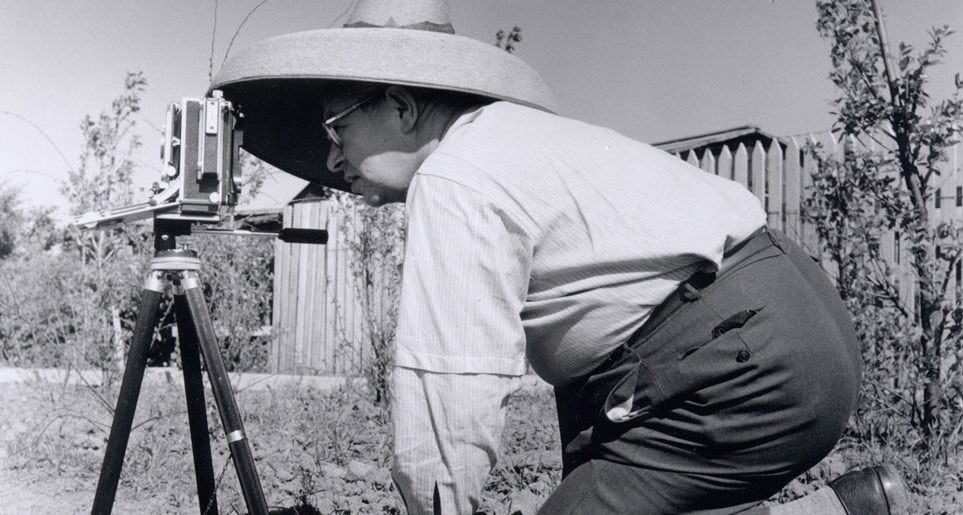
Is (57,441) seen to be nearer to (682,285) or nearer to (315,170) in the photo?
(315,170)

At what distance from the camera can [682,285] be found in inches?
56.5

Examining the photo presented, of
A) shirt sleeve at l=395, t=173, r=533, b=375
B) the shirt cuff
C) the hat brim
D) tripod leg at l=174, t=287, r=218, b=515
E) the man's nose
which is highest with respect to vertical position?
the hat brim

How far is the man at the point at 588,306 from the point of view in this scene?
1251mm

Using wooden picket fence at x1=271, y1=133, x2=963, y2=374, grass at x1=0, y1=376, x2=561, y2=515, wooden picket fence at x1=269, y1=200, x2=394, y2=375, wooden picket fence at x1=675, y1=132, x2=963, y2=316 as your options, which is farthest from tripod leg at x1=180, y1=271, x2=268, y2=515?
wooden picket fence at x1=269, y1=200, x2=394, y2=375

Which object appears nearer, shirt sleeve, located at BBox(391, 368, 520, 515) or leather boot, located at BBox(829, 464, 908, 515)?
shirt sleeve, located at BBox(391, 368, 520, 515)

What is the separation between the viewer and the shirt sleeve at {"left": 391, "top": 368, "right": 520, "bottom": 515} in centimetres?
123

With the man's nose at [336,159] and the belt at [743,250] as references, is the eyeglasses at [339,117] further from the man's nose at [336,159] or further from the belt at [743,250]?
the belt at [743,250]

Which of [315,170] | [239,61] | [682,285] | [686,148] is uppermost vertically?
[686,148]

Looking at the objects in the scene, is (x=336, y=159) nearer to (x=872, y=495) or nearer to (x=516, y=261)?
(x=516, y=261)

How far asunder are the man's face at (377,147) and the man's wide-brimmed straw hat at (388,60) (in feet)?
0.31

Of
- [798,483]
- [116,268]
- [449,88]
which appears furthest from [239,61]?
[116,268]

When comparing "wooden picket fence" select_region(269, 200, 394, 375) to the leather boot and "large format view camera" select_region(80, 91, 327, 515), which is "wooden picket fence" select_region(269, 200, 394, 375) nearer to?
"large format view camera" select_region(80, 91, 327, 515)

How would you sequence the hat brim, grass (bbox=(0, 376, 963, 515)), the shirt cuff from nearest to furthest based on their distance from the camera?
the shirt cuff
the hat brim
grass (bbox=(0, 376, 963, 515))

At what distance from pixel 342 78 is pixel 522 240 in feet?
1.80
